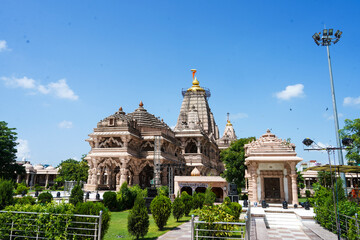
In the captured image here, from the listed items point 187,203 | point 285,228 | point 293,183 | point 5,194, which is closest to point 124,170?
point 187,203

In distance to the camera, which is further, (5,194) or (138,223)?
(5,194)

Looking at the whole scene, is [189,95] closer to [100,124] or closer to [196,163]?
[196,163]

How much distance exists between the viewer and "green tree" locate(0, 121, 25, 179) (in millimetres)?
36031

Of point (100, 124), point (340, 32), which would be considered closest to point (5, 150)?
point (100, 124)

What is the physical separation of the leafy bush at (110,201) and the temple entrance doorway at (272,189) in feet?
41.6

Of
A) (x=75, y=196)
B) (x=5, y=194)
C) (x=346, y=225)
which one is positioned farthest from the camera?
(x=75, y=196)

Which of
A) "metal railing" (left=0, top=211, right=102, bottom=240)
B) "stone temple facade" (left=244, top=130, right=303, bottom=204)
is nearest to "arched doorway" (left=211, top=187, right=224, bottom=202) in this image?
"stone temple facade" (left=244, top=130, right=303, bottom=204)

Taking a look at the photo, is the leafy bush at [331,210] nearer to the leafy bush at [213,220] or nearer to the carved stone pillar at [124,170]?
the leafy bush at [213,220]

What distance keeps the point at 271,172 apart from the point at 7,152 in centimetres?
3471

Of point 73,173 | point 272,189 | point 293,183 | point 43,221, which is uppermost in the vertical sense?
point 73,173

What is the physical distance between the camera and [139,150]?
3666cm

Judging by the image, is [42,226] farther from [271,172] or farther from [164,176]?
[164,176]

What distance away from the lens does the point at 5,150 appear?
35938mm

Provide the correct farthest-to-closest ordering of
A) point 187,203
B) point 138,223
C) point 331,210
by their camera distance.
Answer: point 187,203 → point 331,210 → point 138,223
